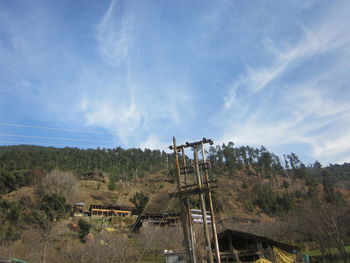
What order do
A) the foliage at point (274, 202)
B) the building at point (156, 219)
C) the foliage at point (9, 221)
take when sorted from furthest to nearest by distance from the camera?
the foliage at point (274, 202), the building at point (156, 219), the foliage at point (9, 221)

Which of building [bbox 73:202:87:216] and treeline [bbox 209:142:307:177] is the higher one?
treeline [bbox 209:142:307:177]

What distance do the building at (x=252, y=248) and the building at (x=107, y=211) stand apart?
4194 cm

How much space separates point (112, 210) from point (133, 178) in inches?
1613

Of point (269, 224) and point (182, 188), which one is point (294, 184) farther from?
point (182, 188)

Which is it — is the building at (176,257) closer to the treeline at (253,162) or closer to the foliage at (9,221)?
the foliage at (9,221)

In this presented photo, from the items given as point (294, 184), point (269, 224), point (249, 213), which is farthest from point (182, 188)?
point (294, 184)

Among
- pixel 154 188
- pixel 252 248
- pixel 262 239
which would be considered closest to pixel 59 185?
pixel 154 188

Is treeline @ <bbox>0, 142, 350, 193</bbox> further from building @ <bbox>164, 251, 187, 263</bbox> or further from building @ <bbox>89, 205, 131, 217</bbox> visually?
building @ <bbox>164, 251, 187, 263</bbox>

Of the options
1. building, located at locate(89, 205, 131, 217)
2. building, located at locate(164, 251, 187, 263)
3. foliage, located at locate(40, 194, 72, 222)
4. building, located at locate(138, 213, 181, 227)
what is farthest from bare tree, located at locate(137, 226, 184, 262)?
building, located at locate(89, 205, 131, 217)

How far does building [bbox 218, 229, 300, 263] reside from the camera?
2398 cm

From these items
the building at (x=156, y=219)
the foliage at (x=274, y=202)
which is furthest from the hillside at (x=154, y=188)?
the building at (x=156, y=219)

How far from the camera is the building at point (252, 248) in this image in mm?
23984

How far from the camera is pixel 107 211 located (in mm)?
62375

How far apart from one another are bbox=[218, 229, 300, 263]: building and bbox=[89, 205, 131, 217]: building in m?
41.9
